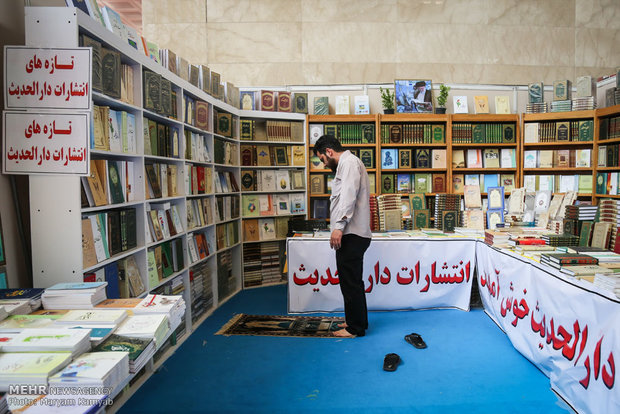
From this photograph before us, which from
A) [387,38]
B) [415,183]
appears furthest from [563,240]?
[387,38]

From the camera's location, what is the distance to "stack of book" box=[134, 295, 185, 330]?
1.62 meters

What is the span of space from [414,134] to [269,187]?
213 centimetres

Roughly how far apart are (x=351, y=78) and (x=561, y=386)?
4698 millimetres

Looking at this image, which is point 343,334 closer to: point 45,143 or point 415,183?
point 45,143

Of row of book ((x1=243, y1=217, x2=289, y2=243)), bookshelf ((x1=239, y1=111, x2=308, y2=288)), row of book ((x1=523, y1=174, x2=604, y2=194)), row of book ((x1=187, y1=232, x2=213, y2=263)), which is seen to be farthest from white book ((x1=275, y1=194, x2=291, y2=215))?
row of book ((x1=523, y1=174, x2=604, y2=194))

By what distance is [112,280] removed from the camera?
97.1 inches

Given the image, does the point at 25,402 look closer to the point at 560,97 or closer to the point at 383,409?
the point at 383,409

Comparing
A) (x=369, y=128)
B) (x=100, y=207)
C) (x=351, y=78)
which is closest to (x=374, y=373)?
(x=100, y=207)

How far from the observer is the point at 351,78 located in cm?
582

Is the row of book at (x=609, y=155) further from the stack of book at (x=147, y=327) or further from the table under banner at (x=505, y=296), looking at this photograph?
the stack of book at (x=147, y=327)

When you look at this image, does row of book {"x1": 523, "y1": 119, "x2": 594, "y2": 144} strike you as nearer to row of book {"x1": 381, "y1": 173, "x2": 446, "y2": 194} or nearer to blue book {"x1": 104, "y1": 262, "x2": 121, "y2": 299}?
row of book {"x1": 381, "y1": 173, "x2": 446, "y2": 194}

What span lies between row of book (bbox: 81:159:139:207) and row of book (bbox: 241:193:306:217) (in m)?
2.37

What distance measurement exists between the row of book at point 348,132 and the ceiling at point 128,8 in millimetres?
5817

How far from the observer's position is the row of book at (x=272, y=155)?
5.09 metres
